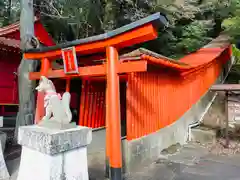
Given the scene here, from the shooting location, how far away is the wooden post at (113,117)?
4.59 metres

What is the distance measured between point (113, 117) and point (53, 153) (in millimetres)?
1683

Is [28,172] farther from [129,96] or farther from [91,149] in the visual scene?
[91,149]

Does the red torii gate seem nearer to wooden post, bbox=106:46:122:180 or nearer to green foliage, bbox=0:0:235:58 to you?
wooden post, bbox=106:46:122:180

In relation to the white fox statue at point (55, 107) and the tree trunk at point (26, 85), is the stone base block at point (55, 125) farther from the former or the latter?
Result: the tree trunk at point (26, 85)

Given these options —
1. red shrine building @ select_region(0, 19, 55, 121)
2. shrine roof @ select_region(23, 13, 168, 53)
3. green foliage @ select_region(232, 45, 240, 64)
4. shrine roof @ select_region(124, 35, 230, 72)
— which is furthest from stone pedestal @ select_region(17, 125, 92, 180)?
green foliage @ select_region(232, 45, 240, 64)

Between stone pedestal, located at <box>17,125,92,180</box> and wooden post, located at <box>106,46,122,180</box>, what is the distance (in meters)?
0.88

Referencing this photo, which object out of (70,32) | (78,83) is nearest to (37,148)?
(78,83)

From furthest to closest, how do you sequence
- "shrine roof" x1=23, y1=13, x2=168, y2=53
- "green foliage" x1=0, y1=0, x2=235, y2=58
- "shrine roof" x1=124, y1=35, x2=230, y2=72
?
"green foliage" x1=0, y1=0, x2=235, y2=58
"shrine roof" x1=124, y1=35, x2=230, y2=72
"shrine roof" x1=23, y1=13, x2=168, y2=53

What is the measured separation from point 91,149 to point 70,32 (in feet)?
37.4

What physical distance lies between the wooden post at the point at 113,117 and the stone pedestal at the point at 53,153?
876mm

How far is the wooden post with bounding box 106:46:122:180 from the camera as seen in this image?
4.59 metres

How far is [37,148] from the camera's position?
343cm

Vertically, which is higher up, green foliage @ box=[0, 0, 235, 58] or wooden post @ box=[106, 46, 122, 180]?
green foliage @ box=[0, 0, 235, 58]

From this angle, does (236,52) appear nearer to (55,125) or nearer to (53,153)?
(55,125)
